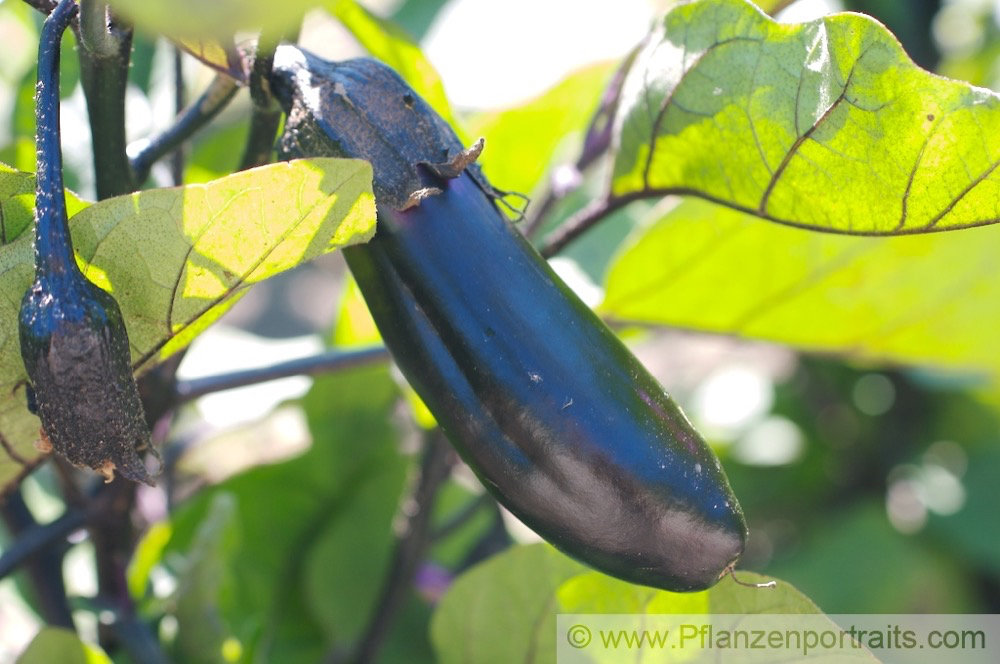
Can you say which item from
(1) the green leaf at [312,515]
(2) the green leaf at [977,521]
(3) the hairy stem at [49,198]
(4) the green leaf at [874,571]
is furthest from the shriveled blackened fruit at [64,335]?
(2) the green leaf at [977,521]

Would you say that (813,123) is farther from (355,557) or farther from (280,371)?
(355,557)

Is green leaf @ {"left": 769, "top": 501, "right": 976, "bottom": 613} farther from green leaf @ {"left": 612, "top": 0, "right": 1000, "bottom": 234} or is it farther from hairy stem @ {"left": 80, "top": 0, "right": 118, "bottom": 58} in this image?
hairy stem @ {"left": 80, "top": 0, "right": 118, "bottom": 58}

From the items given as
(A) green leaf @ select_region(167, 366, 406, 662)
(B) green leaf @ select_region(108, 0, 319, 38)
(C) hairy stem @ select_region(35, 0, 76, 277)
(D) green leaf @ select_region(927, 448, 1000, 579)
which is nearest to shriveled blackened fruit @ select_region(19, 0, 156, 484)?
(C) hairy stem @ select_region(35, 0, 76, 277)

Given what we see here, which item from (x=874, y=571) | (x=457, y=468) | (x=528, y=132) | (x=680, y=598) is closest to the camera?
(x=680, y=598)

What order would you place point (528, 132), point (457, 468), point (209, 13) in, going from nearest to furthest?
point (209, 13) → point (528, 132) → point (457, 468)

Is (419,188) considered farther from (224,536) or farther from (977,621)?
(977,621)

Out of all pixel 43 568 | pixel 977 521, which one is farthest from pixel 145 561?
pixel 977 521

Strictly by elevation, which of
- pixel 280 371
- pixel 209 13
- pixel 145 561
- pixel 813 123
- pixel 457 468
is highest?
pixel 209 13

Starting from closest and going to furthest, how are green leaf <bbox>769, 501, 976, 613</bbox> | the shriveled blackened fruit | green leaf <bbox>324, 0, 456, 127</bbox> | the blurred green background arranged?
1. the shriveled blackened fruit
2. green leaf <bbox>324, 0, 456, 127</bbox>
3. the blurred green background
4. green leaf <bbox>769, 501, 976, 613</bbox>
